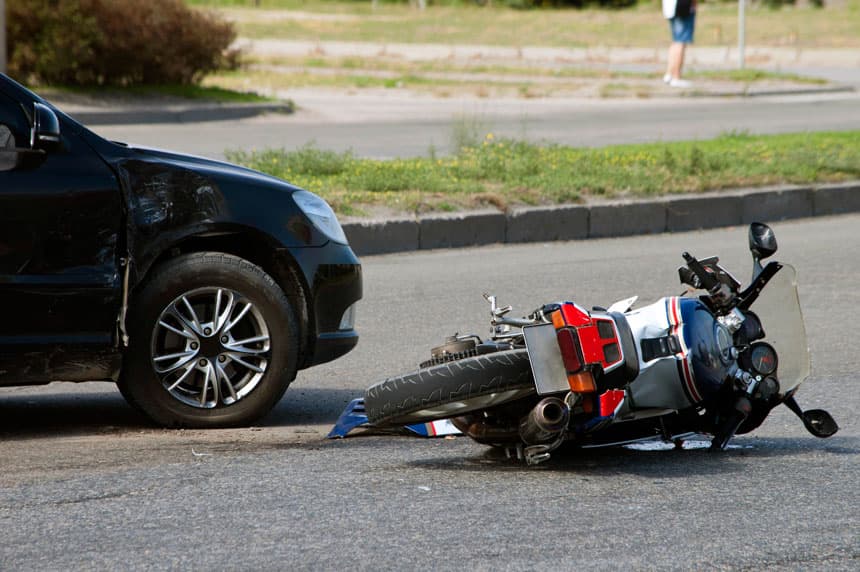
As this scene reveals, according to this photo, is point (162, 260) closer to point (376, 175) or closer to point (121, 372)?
point (121, 372)

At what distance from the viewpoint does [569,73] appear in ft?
87.5

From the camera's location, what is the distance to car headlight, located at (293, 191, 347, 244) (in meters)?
5.71

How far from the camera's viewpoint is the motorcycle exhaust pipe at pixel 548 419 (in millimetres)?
4594

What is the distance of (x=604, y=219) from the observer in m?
11.5

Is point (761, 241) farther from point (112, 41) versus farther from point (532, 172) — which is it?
point (112, 41)

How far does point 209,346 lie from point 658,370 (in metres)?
1.80

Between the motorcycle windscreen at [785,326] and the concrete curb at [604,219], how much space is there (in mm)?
5432

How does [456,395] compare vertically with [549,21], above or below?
below


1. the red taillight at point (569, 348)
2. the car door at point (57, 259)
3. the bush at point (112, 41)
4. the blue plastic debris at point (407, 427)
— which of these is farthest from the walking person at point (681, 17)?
the red taillight at point (569, 348)

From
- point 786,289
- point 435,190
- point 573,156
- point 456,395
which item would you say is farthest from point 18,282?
point 573,156

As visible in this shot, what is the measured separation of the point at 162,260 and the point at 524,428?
1.71 meters

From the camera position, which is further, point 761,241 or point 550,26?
point 550,26

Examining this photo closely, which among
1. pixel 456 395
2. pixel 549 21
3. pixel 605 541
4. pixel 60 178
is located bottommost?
pixel 605 541

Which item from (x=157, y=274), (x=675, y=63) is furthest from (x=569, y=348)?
(x=675, y=63)
